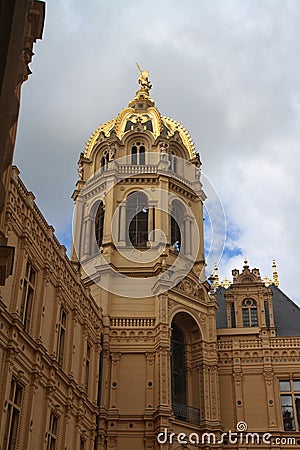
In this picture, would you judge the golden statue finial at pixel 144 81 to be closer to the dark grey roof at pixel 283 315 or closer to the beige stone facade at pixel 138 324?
the beige stone facade at pixel 138 324

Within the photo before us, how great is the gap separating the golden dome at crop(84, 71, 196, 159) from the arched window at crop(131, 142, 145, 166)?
3.97 ft

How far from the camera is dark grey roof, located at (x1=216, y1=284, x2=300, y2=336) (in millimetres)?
45031

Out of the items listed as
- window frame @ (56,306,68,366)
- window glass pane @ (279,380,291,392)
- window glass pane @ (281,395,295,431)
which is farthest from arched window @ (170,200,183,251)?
window frame @ (56,306,68,366)

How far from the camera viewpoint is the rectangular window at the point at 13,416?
2420 centimetres

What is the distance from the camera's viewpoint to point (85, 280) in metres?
43.2

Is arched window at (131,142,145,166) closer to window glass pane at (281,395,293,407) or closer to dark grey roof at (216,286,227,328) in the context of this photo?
dark grey roof at (216,286,227,328)

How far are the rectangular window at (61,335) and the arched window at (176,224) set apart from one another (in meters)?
15.1

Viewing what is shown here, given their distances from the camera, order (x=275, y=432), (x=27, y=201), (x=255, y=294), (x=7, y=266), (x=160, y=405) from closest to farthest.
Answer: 1. (x=7, y=266)
2. (x=27, y=201)
3. (x=160, y=405)
4. (x=275, y=432)
5. (x=255, y=294)

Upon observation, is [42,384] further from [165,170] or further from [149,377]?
[165,170]

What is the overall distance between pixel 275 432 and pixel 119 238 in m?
15.6

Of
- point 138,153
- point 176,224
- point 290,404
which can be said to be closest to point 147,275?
point 176,224

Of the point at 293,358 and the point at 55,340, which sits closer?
the point at 55,340

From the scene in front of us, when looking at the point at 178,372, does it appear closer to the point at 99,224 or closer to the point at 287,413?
the point at 287,413

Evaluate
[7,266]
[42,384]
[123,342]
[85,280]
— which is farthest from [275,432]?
[7,266]
